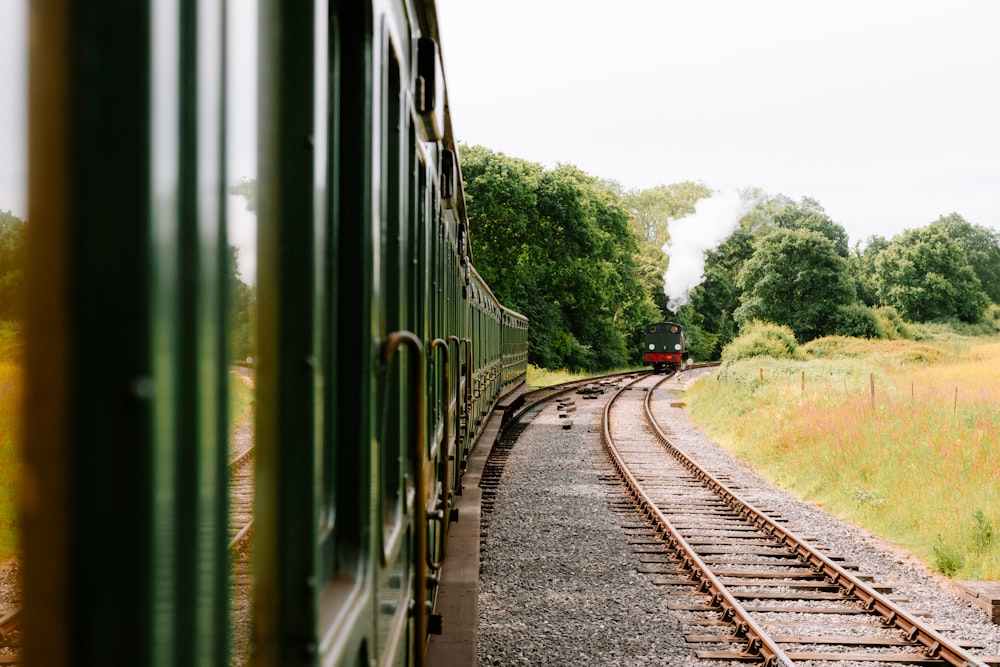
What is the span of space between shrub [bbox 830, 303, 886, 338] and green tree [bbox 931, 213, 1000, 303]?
124ft

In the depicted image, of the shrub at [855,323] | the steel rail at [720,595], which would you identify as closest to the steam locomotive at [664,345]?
the shrub at [855,323]

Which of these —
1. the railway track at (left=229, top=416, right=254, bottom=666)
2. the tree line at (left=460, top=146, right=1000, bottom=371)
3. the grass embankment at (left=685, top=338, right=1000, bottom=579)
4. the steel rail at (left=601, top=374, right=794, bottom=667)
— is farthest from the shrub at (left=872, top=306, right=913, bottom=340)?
the railway track at (left=229, top=416, right=254, bottom=666)

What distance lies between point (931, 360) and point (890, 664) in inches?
1301

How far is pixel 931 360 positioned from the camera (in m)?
34.5

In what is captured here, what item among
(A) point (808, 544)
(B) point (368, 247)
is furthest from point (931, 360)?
(B) point (368, 247)

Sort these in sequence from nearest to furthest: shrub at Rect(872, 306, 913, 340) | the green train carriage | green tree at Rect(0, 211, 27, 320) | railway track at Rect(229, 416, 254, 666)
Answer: the green train carriage
green tree at Rect(0, 211, 27, 320)
railway track at Rect(229, 416, 254, 666)
shrub at Rect(872, 306, 913, 340)

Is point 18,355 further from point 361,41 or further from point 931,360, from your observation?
point 931,360

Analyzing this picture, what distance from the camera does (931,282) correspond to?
65.9 meters

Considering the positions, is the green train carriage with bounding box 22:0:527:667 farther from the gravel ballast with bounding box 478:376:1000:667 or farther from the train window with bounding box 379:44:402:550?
the gravel ballast with bounding box 478:376:1000:667

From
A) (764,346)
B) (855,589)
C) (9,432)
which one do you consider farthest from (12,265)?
(764,346)

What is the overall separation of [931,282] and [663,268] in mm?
24764

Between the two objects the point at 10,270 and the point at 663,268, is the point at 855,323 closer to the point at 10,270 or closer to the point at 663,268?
the point at 663,268

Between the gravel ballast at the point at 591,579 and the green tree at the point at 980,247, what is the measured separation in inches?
3137

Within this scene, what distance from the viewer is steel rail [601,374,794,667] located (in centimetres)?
556
